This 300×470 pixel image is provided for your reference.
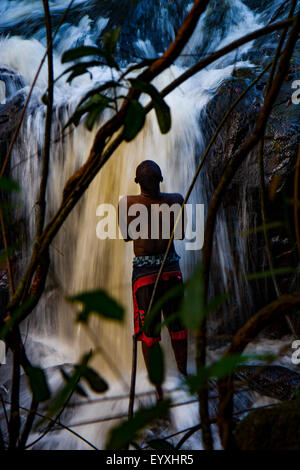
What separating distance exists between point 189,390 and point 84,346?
477 centimetres

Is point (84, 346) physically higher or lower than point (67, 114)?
lower

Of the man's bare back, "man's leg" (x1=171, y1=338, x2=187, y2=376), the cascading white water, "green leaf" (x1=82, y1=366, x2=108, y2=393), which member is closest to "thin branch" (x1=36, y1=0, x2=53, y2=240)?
"green leaf" (x1=82, y1=366, x2=108, y2=393)

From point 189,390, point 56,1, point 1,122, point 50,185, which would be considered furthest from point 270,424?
point 56,1

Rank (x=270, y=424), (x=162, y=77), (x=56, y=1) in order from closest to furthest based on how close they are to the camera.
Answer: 1. (x=270, y=424)
2. (x=162, y=77)
3. (x=56, y=1)

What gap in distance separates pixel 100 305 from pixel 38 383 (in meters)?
0.34

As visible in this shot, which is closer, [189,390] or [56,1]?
Answer: [189,390]

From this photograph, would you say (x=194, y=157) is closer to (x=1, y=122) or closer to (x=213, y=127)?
(x=213, y=127)

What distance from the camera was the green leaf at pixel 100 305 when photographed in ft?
1.52

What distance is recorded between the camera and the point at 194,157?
5.13 meters

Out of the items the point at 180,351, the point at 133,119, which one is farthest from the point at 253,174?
the point at 133,119

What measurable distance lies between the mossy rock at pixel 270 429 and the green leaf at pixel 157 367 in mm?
303

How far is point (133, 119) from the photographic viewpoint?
0.74 meters

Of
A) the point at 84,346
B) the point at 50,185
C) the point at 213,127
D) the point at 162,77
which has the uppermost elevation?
the point at 162,77

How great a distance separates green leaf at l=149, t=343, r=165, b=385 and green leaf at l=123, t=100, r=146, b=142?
37 cm
